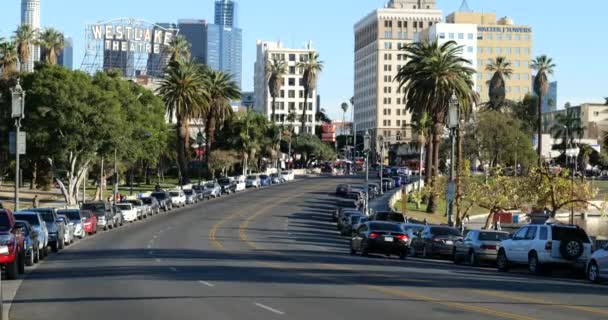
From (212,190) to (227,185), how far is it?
9475mm

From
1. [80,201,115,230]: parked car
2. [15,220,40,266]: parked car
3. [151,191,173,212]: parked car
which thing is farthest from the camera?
[151,191,173,212]: parked car

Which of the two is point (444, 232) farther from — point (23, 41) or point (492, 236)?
point (23, 41)

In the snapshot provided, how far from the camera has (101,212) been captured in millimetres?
60656

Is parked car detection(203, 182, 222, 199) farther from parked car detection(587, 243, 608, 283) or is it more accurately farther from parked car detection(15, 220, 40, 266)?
parked car detection(587, 243, 608, 283)

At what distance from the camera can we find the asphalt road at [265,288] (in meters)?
18.7

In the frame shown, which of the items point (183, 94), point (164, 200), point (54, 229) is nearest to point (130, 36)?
point (183, 94)

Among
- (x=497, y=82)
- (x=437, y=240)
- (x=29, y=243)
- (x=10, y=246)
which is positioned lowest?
(x=437, y=240)

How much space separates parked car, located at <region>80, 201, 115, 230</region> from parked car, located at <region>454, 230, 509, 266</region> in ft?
89.7

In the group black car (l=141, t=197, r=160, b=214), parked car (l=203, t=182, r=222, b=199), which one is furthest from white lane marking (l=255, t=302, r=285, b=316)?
parked car (l=203, t=182, r=222, b=199)

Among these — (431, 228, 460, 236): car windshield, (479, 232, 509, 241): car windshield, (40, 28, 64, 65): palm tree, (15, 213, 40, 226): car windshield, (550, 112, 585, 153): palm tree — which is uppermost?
(40, 28, 64, 65): palm tree

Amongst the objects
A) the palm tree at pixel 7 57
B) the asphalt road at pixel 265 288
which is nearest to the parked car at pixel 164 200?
the palm tree at pixel 7 57

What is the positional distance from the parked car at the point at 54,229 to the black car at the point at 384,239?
39.1 ft

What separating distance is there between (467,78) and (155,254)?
44.0 metres

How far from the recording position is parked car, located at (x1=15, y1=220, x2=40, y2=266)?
31.0m
